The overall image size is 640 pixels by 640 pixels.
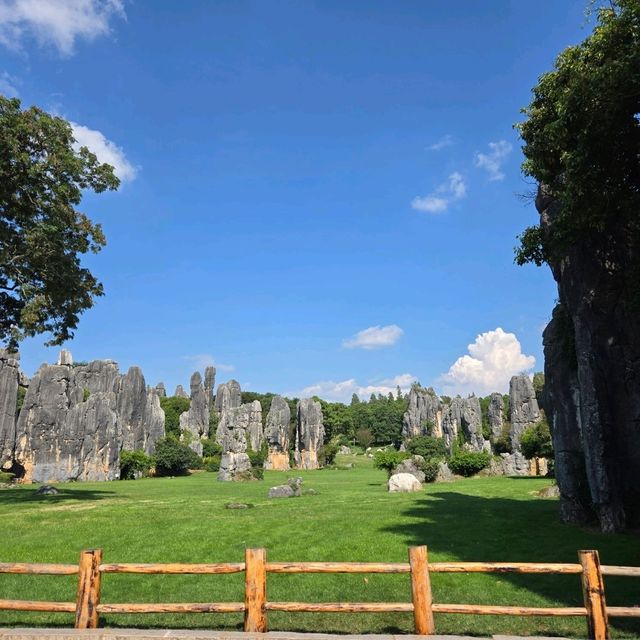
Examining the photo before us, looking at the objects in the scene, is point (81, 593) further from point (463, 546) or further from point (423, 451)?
point (423, 451)

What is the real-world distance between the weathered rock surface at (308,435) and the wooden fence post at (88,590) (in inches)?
2991

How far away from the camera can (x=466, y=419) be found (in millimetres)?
75812

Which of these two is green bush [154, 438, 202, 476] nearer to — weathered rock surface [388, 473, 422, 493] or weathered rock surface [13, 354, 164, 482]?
weathered rock surface [13, 354, 164, 482]

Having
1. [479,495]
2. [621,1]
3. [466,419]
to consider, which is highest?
[621,1]

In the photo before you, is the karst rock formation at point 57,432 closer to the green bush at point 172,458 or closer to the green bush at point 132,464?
the green bush at point 132,464

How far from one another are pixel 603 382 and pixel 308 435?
69287 millimetres

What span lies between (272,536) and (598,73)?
16.3 metres

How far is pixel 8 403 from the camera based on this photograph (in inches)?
2355

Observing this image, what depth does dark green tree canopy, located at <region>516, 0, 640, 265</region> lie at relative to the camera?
1230 centimetres

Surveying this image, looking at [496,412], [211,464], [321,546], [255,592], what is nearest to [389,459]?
[321,546]

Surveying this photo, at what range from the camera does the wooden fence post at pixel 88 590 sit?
8.12 metres

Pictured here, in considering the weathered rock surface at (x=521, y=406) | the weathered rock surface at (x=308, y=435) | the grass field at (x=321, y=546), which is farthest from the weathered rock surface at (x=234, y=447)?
the weathered rock surface at (x=521, y=406)

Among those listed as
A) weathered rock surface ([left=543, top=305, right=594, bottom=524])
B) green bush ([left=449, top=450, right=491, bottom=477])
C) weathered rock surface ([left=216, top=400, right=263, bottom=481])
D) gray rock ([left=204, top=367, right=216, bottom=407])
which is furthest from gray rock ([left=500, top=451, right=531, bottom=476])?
gray rock ([left=204, top=367, right=216, bottom=407])

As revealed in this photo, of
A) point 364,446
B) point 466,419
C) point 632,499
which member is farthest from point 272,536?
point 364,446
